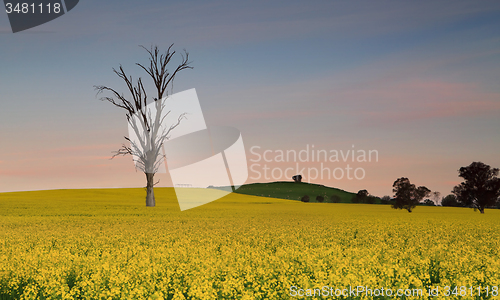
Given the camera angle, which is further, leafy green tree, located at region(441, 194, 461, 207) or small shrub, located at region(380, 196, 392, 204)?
small shrub, located at region(380, 196, 392, 204)

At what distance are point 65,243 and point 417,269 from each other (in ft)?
42.9

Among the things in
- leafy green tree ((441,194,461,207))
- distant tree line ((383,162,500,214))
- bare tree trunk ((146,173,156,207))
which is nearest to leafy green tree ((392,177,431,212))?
distant tree line ((383,162,500,214))

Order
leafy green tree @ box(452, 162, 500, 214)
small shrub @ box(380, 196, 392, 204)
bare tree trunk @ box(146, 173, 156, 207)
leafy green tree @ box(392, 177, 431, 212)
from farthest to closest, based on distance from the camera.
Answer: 1. small shrub @ box(380, 196, 392, 204)
2. leafy green tree @ box(452, 162, 500, 214)
3. leafy green tree @ box(392, 177, 431, 212)
4. bare tree trunk @ box(146, 173, 156, 207)

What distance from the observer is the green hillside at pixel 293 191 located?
11558 cm

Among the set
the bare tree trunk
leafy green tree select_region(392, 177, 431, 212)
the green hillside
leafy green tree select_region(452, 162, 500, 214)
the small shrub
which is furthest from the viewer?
the green hillside

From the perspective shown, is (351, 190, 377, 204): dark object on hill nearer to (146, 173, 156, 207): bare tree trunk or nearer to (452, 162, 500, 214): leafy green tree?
A: (452, 162, 500, 214): leafy green tree

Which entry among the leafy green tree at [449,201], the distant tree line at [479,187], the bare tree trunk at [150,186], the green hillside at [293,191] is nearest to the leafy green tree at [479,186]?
the distant tree line at [479,187]

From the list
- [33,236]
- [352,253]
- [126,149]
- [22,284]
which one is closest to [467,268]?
[352,253]

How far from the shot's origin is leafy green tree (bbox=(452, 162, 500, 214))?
7056cm

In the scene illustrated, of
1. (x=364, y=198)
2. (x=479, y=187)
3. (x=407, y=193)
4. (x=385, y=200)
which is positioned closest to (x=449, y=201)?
(x=385, y=200)

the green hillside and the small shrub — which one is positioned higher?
the green hillside

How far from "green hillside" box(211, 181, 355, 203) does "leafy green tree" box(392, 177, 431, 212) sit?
48.3 metres

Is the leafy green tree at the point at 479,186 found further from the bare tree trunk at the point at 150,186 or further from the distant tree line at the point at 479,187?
the bare tree trunk at the point at 150,186

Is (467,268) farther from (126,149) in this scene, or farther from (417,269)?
(126,149)
